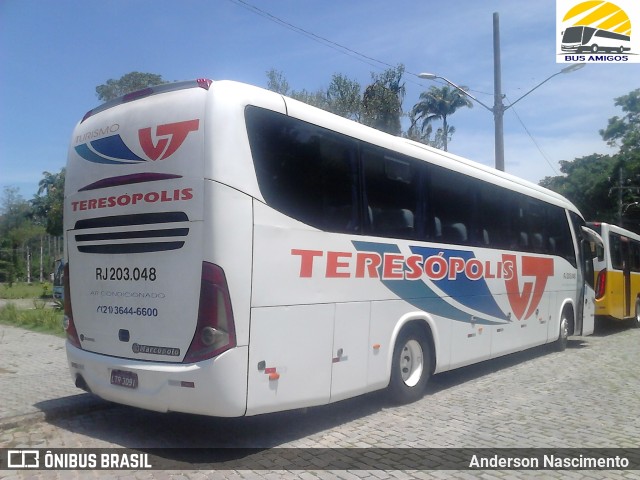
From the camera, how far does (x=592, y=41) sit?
54.7 feet

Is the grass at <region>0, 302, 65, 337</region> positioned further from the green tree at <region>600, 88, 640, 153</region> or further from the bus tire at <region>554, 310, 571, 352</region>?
the green tree at <region>600, 88, 640, 153</region>

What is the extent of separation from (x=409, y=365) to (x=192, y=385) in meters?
3.66

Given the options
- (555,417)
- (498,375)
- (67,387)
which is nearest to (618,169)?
(498,375)

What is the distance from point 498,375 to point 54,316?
40.5ft

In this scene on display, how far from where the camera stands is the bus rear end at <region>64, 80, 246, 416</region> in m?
5.54

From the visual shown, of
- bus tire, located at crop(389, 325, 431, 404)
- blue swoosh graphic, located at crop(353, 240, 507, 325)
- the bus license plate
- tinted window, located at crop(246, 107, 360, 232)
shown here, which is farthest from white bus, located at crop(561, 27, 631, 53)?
the bus license plate

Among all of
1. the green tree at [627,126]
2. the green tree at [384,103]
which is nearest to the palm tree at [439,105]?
the green tree at [627,126]

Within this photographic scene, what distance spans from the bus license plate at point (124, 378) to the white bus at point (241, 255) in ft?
0.05

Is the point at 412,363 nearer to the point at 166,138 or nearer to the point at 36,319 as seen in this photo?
the point at 166,138

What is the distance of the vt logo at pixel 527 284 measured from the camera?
11.0 m

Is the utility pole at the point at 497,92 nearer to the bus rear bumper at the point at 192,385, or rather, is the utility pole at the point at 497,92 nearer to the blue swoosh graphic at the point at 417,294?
the blue swoosh graphic at the point at 417,294

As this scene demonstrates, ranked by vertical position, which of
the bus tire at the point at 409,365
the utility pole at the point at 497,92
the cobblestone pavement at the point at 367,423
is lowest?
the cobblestone pavement at the point at 367,423

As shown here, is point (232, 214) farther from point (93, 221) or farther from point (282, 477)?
point (282, 477)

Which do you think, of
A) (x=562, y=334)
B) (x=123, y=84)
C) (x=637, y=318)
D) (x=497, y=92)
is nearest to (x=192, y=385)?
(x=562, y=334)
